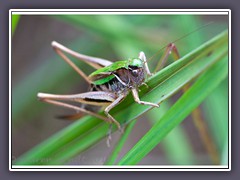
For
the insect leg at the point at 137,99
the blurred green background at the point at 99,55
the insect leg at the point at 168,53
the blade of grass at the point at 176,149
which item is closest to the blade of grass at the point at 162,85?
the insect leg at the point at 137,99

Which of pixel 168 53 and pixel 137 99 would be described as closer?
pixel 137 99

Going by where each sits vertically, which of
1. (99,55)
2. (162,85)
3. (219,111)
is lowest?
(219,111)

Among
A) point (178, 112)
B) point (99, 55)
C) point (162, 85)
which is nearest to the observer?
point (162, 85)

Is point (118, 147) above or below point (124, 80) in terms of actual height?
below

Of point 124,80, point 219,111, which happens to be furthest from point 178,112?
point 219,111

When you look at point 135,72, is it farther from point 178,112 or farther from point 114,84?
point 178,112

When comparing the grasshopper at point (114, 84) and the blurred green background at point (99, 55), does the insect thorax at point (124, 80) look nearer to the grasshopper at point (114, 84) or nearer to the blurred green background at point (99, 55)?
the grasshopper at point (114, 84)
